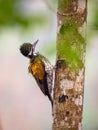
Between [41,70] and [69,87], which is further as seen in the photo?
[41,70]

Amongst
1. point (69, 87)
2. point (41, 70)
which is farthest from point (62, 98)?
point (41, 70)

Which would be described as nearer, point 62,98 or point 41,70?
point 62,98

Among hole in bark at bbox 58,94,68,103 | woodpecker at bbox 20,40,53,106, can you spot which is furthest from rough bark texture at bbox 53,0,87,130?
woodpecker at bbox 20,40,53,106

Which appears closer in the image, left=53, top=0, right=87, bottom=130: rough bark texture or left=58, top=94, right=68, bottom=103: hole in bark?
left=53, top=0, right=87, bottom=130: rough bark texture

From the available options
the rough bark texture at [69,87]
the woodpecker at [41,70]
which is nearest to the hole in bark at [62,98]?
the rough bark texture at [69,87]

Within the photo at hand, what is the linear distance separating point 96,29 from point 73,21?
489 millimetres

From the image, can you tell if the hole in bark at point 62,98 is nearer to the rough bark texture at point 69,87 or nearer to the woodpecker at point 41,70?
the rough bark texture at point 69,87

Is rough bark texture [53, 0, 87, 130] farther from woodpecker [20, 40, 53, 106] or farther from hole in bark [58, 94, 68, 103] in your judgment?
woodpecker [20, 40, 53, 106]

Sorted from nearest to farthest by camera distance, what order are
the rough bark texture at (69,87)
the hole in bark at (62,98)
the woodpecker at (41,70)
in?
the rough bark texture at (69,87)
the hole in bark at (62,98)
the woodpecker at (41,70)

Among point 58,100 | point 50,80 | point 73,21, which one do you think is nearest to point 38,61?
point 50,80

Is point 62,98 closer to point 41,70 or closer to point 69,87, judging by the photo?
point 69,87

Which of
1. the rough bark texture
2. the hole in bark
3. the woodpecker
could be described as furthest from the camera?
the woodpecker

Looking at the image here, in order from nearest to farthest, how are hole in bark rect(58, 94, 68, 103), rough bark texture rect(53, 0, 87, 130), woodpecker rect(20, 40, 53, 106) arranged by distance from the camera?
rough bark texture rect(53, 0, 87, 130) → hole in bark rect(58, 94, 68, 103) → woodpecker rect(20, 40, 53, 106)

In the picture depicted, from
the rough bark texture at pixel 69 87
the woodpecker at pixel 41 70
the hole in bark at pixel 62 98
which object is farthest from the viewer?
the woodpecker at pixel 41 70
